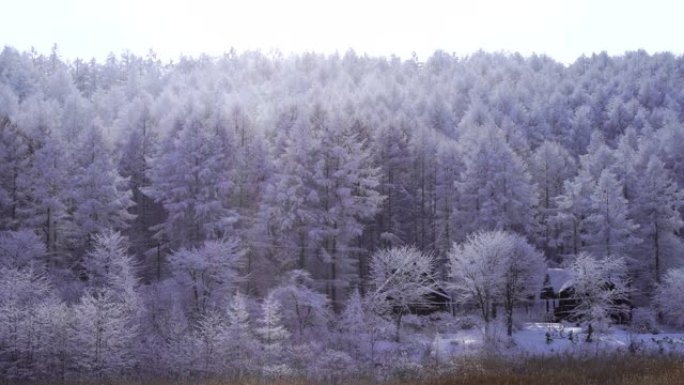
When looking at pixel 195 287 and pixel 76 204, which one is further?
pixel 76 204

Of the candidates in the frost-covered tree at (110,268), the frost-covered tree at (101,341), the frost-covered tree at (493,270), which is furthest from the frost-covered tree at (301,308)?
the frost-covered tree at (101,341)

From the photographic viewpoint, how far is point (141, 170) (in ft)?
177

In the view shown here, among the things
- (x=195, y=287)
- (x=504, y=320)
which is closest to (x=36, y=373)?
(x=195, y=287)

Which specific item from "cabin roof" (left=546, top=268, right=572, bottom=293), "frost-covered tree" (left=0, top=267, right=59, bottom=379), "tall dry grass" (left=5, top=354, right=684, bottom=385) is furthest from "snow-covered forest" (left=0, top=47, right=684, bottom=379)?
"tall dry grass" (left=5, top=354, right=684, bottom=385)

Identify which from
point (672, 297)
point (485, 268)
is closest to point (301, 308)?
point (485, 268)

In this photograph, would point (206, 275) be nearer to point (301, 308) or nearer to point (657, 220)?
point (301, 308)

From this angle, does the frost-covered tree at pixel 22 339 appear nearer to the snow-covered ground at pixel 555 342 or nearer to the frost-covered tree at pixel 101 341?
the frost-covered tree at pixel 101 341

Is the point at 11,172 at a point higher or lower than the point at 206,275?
higher

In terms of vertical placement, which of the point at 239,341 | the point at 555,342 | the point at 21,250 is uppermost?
the point at 21,250

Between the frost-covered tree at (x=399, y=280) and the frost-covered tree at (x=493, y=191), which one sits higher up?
the frost-covered tree at (x=493, y=191)

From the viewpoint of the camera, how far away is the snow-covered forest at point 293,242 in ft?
100

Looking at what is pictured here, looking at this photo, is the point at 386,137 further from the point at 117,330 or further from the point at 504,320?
the point at 117,330

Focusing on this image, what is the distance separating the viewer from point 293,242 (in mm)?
43062

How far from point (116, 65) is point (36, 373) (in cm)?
11979
